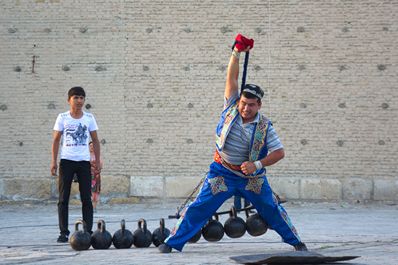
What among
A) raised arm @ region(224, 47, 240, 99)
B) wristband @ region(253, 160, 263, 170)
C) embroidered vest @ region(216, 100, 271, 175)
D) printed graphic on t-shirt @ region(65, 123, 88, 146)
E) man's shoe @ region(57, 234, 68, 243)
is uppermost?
raised arm @ region(224, 47, 240, 99)

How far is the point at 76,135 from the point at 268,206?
3.43 meters

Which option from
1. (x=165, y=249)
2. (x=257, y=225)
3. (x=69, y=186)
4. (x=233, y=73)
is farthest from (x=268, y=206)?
(x=69, y=186)

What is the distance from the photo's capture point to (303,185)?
69.3 ft

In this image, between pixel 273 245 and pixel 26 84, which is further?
pixel 26 84

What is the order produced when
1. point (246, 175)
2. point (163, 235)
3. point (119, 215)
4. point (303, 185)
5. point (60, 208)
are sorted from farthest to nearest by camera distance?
point (303, 185), point (119, 215), point (60, 208), point (163, 235), point (246, 175)

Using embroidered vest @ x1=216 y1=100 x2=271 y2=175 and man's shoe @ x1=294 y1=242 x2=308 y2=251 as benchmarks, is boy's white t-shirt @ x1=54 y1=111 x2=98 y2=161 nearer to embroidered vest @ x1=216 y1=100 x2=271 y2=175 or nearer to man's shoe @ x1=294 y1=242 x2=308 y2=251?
Answer: embroidered vest @ x1=216 y1=100 x2=271 y2=175

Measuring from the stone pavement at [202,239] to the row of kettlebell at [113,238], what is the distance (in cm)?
10

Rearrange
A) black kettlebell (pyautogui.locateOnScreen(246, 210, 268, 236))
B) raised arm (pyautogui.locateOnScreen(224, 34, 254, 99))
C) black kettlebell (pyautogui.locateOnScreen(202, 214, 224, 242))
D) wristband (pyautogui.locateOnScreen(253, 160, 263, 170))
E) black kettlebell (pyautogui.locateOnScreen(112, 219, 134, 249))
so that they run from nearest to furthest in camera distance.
A: wristband (pyautogui.locateOnScreen(253, 160, 263, 170)) < raised arm (pyautogui.locateOnScreen(224, 34, 254, 99)) < black kettlebell (pyautogui.locateOnScreen(246, 210, 268, 236)) < black kettlebell (pyautogui.locateOnScreen(202, 214, 224, 242)) < black kettlebell (pyautogui.locateOnScreen(112, 219, 134, 249))

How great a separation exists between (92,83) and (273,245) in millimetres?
11001

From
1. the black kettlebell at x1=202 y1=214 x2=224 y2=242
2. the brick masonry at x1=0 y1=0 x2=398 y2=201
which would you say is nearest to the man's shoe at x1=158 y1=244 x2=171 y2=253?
the black kettlebell at x1=202 y1=214 x2=224 y2=242

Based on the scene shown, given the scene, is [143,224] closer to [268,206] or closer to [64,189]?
[268,206]

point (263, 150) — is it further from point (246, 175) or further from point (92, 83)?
point (92, 83)

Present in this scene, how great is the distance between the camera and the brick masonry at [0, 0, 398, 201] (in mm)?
21172

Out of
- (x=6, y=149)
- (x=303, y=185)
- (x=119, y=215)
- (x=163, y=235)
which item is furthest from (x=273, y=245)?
(x=6, y=149)
